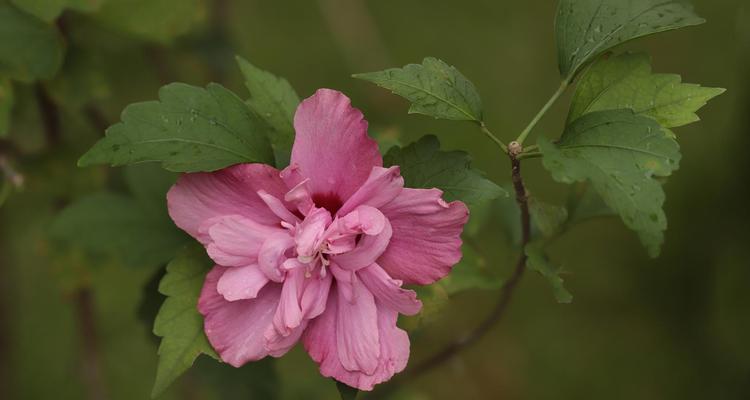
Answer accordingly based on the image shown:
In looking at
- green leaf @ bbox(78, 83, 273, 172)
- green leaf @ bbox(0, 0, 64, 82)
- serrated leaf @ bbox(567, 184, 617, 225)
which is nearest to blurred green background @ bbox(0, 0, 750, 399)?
green leaf @ bbox(0, 0, 64, 82)

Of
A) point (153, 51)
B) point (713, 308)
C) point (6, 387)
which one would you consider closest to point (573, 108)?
point (153, 51)

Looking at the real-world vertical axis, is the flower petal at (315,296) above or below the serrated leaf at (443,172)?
below

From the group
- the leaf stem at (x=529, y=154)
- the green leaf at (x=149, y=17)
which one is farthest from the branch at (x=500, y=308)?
the green leaf at (x=149, y=17)

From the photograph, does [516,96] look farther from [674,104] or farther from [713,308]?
[674,104]

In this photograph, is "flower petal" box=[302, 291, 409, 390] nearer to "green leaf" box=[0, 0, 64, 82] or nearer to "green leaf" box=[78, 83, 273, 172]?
"green leaf" box=[78, 83, 273, 172]

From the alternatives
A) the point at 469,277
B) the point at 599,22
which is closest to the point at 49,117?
the point at 469,277

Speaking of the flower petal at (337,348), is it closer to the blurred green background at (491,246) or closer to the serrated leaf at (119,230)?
the serrated leaf at (119,230)
